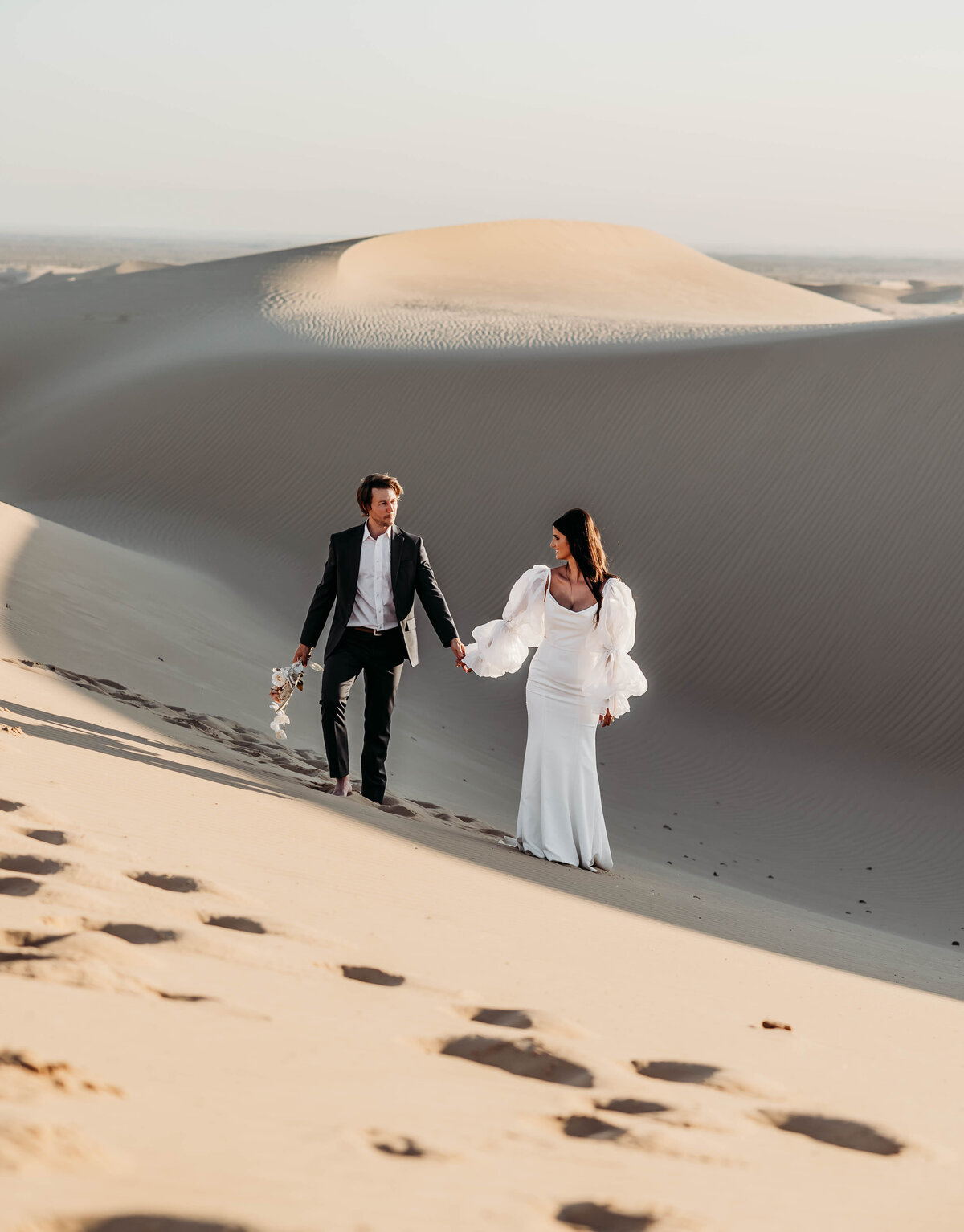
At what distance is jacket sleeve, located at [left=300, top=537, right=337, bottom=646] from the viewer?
6.52m

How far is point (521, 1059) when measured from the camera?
3129 mm

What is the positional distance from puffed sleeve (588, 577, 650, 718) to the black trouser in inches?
40.5

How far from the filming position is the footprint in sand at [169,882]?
13.1 ft

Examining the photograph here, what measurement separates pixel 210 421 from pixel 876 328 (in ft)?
33.1

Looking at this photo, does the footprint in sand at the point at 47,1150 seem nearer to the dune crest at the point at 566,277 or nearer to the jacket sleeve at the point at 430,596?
the jacket sleeve at the point at 430,596

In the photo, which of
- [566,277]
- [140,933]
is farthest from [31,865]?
[566,277]

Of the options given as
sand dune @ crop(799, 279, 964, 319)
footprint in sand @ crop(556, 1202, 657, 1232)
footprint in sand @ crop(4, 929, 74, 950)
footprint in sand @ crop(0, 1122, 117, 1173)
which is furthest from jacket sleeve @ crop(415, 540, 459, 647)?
sand dune @ crop(799, 279, 964, 319)

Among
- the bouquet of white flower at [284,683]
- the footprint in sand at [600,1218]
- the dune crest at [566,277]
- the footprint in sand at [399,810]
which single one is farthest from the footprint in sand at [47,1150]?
the dune crest at [566,277]

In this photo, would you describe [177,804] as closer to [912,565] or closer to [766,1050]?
[766,1050]

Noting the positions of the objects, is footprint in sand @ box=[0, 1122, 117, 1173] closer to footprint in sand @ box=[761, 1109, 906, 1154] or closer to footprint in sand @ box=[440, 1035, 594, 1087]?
footprint in sand @ box=[440, 1035, 594, 1087]

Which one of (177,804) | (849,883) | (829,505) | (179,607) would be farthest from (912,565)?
(177,804)

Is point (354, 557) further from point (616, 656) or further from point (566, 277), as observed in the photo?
point (566, 277)

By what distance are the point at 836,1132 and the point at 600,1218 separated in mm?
932

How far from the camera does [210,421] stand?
2012cm
